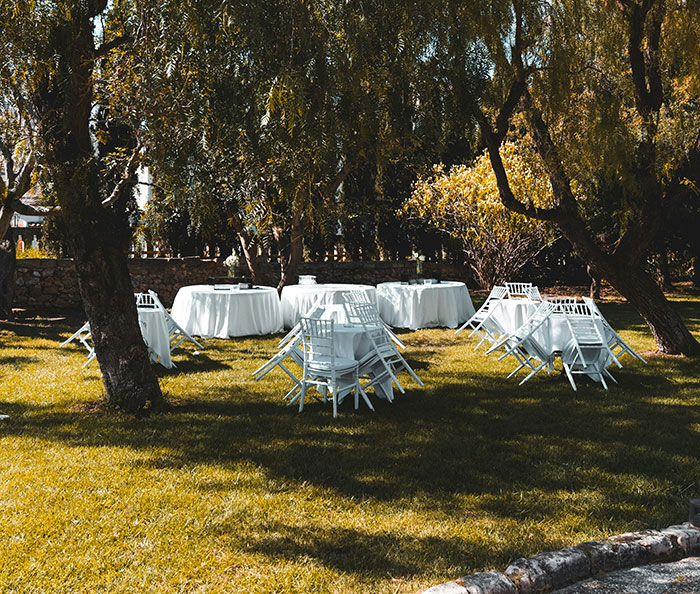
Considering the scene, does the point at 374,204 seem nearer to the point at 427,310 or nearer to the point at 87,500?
the point at 427,310

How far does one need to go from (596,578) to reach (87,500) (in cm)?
264

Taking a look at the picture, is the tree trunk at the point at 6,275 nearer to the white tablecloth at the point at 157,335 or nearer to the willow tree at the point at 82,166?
the white tablecloth at the point at 157,335

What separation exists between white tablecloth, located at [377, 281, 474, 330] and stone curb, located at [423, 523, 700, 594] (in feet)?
24.8

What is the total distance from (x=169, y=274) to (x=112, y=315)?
9.42 metres

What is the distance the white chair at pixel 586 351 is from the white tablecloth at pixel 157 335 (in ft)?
14.3

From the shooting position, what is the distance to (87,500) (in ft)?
11.0

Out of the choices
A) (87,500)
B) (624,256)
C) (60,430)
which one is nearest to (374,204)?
(624,256)

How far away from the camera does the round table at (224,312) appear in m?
9.41

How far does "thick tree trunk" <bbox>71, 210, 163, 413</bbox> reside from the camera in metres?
4.83

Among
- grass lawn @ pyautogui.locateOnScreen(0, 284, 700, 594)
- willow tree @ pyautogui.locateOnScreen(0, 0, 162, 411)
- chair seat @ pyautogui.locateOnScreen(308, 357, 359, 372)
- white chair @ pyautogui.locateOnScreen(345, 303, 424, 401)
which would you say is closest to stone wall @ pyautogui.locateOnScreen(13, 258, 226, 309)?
grass lawn @ pyautogui.locateOnScreen(0, 284, 700, 594)

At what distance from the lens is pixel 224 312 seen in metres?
9.45

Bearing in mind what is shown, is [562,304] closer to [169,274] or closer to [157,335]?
[157,335]

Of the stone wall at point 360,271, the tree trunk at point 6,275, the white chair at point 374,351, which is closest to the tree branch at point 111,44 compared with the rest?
the white chair at point 374,351

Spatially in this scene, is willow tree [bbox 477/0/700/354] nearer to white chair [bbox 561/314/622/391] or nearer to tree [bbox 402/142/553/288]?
white chair [bbox 561/314/622/391]
